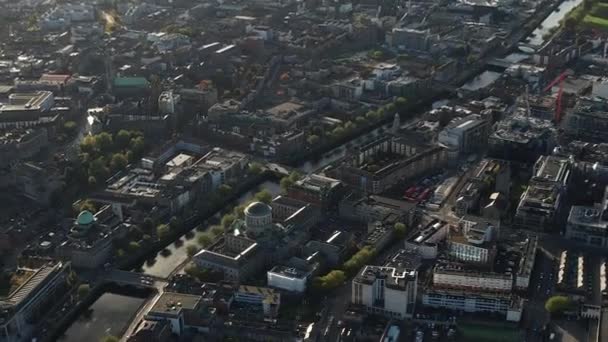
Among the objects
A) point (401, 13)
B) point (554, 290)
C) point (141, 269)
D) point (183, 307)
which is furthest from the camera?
point (401, 13)

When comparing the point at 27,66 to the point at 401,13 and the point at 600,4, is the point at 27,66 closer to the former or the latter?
the point at 401,13

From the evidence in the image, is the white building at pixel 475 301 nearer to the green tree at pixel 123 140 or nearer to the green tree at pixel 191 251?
the green tree at pixel 191 251

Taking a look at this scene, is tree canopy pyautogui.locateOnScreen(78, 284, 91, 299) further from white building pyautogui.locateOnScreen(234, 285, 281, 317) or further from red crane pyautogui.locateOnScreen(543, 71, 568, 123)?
red crane pyautogui.locateOnScreen(543, 71, 568, 123)

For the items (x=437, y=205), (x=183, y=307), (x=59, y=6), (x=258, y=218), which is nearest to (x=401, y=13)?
(x=59, y=6)

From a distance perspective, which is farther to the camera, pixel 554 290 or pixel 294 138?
pixel 294 138

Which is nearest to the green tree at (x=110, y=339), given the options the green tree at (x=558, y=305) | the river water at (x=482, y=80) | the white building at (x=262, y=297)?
the white building at (x=262, y=297)

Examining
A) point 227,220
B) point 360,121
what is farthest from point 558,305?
point 360,121

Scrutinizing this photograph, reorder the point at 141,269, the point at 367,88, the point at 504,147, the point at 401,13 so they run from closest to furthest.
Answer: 1. the point at 141,269
2. the point at 504,147
3. the point at 367,88
4. the point at 401,13
